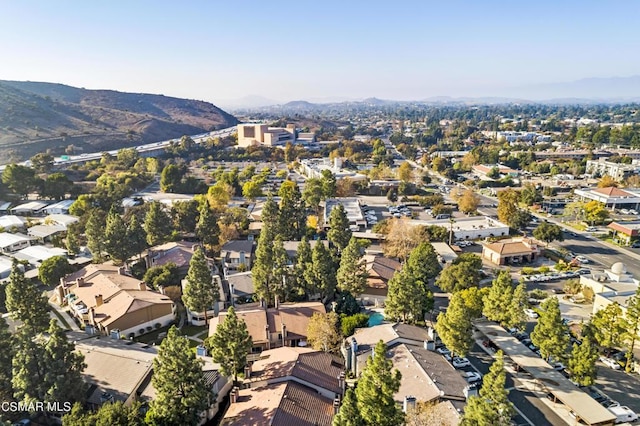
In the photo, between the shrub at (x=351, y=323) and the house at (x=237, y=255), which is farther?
the house at (x=237, y=255)

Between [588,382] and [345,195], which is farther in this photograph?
[345,195]

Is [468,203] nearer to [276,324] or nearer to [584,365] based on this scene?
[584,365]

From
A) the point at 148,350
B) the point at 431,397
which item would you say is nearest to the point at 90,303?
the point at 148,350

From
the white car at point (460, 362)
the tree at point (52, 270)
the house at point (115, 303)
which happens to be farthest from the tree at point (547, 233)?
the tree at point (52, 270)

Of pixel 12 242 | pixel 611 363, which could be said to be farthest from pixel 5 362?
pixel 611 363

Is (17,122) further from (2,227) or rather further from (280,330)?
(280,330)

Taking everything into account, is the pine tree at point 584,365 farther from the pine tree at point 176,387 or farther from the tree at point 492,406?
the pine tree at point 176,387
